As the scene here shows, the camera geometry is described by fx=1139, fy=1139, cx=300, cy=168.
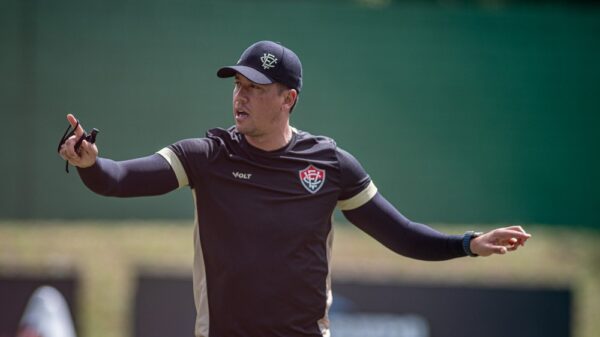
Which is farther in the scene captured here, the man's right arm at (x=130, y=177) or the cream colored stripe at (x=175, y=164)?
the cream colored stripe at (x=175, y=164)

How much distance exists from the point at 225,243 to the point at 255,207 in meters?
0.21

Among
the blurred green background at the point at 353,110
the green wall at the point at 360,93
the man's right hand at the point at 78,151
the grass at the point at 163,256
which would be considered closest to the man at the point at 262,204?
the man's right hand at the point at 78,151

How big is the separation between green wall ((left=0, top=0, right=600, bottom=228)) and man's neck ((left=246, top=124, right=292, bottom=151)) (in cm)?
610

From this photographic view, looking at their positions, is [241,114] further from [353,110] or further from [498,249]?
[353,110]

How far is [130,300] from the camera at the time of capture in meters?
8.58

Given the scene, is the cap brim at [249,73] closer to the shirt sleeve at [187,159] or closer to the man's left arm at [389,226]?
the shirt sleeve at [187,159]

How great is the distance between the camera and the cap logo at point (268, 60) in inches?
202

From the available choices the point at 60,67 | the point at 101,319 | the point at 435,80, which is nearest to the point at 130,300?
the point at 101,319

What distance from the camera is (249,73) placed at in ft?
16.6

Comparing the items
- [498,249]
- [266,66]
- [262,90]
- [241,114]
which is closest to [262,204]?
[241,114]

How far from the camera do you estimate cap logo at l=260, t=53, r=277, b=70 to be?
5.13 m

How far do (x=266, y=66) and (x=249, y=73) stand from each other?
0.11m

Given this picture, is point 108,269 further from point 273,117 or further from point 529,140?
point 273,117

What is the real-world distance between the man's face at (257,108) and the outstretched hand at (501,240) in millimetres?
1078
